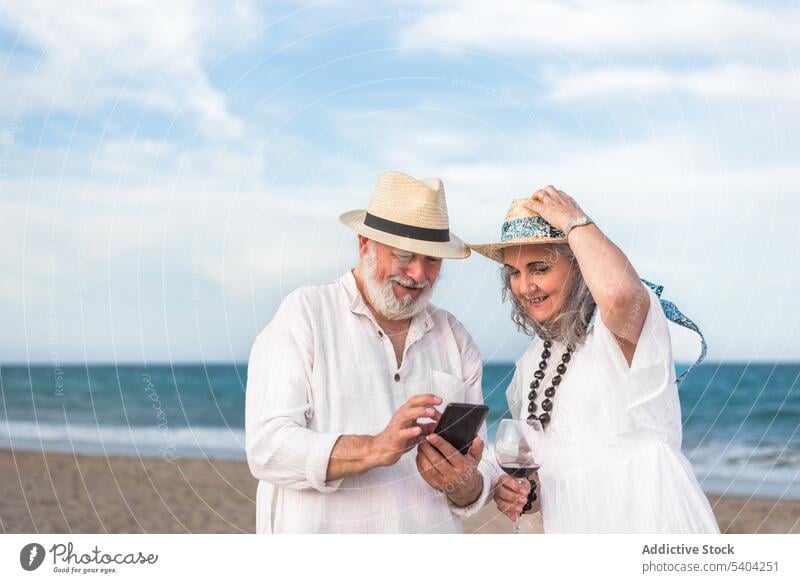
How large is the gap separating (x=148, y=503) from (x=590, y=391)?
9.17m

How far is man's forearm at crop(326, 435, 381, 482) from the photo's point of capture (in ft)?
13.0

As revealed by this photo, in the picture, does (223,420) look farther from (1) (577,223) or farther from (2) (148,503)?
(1) (577,223)

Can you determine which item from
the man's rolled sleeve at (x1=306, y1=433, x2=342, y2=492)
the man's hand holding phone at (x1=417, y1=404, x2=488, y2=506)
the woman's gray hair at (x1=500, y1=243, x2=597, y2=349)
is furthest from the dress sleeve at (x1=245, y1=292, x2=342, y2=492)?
the woman's gray hair at (x1=500, y1=243, x2=597, y2=349)

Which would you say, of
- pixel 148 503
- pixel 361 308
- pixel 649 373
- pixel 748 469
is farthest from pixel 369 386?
pixel 748 469

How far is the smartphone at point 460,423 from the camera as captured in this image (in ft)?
12.7

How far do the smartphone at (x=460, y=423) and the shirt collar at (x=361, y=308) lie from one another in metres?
0.64

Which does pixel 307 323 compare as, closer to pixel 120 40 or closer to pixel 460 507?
pixel 460 507

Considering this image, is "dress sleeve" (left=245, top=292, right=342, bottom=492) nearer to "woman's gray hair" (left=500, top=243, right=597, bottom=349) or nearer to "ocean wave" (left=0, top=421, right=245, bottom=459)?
"woman's gray hair" (left=500, top=243, right=597, bottom=349)

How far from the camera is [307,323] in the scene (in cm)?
431

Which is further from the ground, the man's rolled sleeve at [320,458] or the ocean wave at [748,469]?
the man's rolled sleeve at [320,458]

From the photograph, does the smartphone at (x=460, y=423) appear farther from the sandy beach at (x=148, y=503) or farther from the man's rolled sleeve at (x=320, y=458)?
the sandy beach at (x=148, y=503)

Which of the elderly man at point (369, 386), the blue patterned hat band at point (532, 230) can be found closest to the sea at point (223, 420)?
the elderly man at point (369, 386)

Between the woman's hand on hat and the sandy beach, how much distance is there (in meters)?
6.98

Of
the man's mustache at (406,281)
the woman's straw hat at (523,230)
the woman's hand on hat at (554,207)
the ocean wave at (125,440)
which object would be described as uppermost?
the woman's hand on hat at (554,207)
